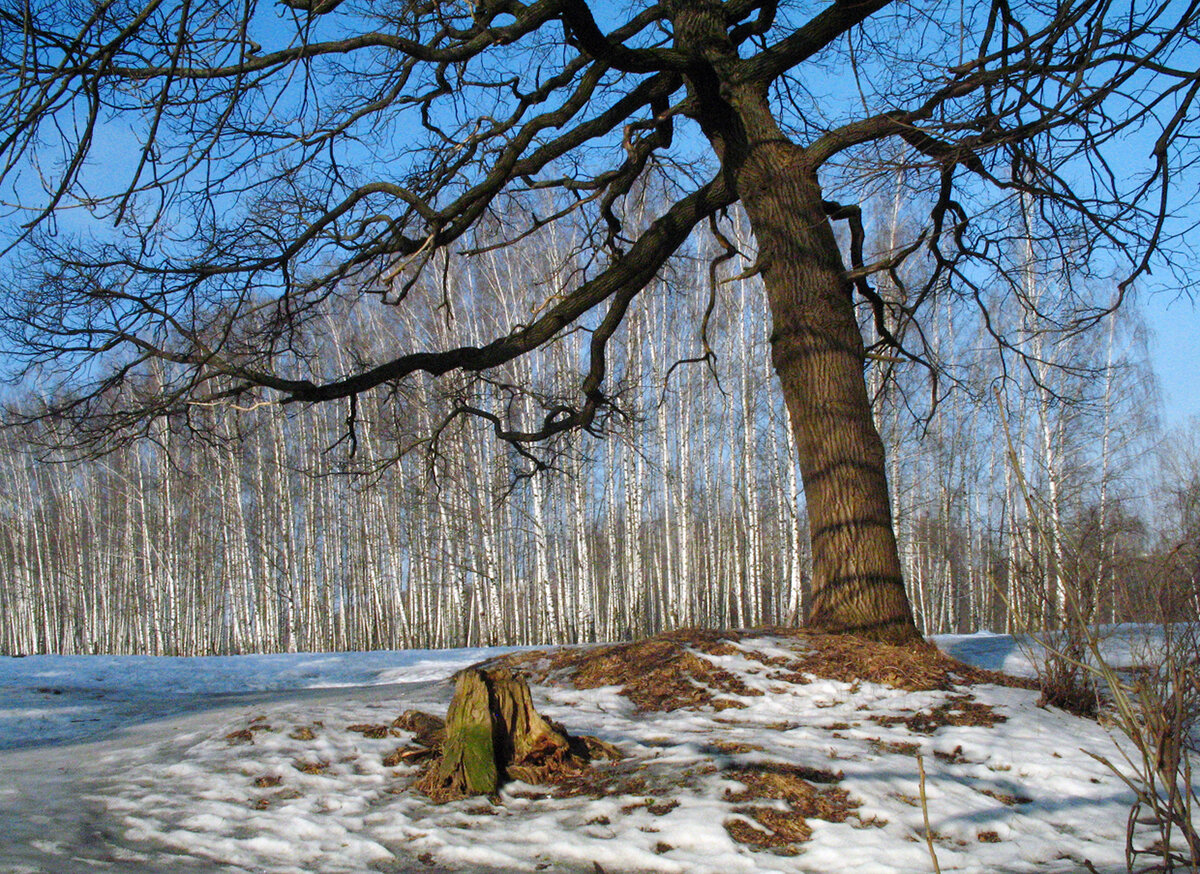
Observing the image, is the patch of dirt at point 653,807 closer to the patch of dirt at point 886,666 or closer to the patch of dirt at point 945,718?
the patch of dirt at point 945,718

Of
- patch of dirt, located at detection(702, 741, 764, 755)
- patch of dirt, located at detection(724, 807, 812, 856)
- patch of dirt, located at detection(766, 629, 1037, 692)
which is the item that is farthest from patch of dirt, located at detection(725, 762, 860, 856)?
patch of dirt, located at detection(766, 629, 1037, 692)

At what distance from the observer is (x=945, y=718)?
13.9ft

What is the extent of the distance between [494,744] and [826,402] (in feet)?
11.2

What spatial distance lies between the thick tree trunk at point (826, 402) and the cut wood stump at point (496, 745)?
249 cm

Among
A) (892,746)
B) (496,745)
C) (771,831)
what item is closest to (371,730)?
(496,745)

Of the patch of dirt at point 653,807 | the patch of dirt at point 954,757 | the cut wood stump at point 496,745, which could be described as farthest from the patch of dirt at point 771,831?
the patch of dirt at point 954,757

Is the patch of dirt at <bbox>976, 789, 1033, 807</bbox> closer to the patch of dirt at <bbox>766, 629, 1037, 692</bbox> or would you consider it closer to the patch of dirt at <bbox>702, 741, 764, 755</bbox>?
the patch of dirt at <bbox>702, 741, 764, 755</bbox>

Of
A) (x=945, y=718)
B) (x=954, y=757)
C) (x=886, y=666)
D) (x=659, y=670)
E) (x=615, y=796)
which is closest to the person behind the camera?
(x=615, y=796)

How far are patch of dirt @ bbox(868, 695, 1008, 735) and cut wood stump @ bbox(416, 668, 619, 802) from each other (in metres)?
1.51

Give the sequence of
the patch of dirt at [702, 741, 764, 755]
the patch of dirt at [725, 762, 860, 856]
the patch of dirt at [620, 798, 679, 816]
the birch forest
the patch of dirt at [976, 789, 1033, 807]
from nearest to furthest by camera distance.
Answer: the patch of dirt at [725, 762, 860, 856] → the patch of dirt at [620, 798, 679, 816] → the patch of dirt at [976, 789, 1033, 807] → the patch of dirt at [702, 741, 764, 755] → the birch forest

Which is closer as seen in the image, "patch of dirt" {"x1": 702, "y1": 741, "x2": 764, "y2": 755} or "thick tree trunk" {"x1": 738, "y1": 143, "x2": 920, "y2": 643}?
"patch of dirt" {"x1": 702, "y1": 741, "x2": 764, "y2": 755}

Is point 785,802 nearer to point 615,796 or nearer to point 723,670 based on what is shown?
point 615,796

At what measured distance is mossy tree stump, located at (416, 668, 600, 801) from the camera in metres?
3.46

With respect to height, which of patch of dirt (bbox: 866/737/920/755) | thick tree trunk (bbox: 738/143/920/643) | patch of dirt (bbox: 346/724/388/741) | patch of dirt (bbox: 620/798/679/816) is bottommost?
patch of dirt (bbox: 866/737/920/755)
